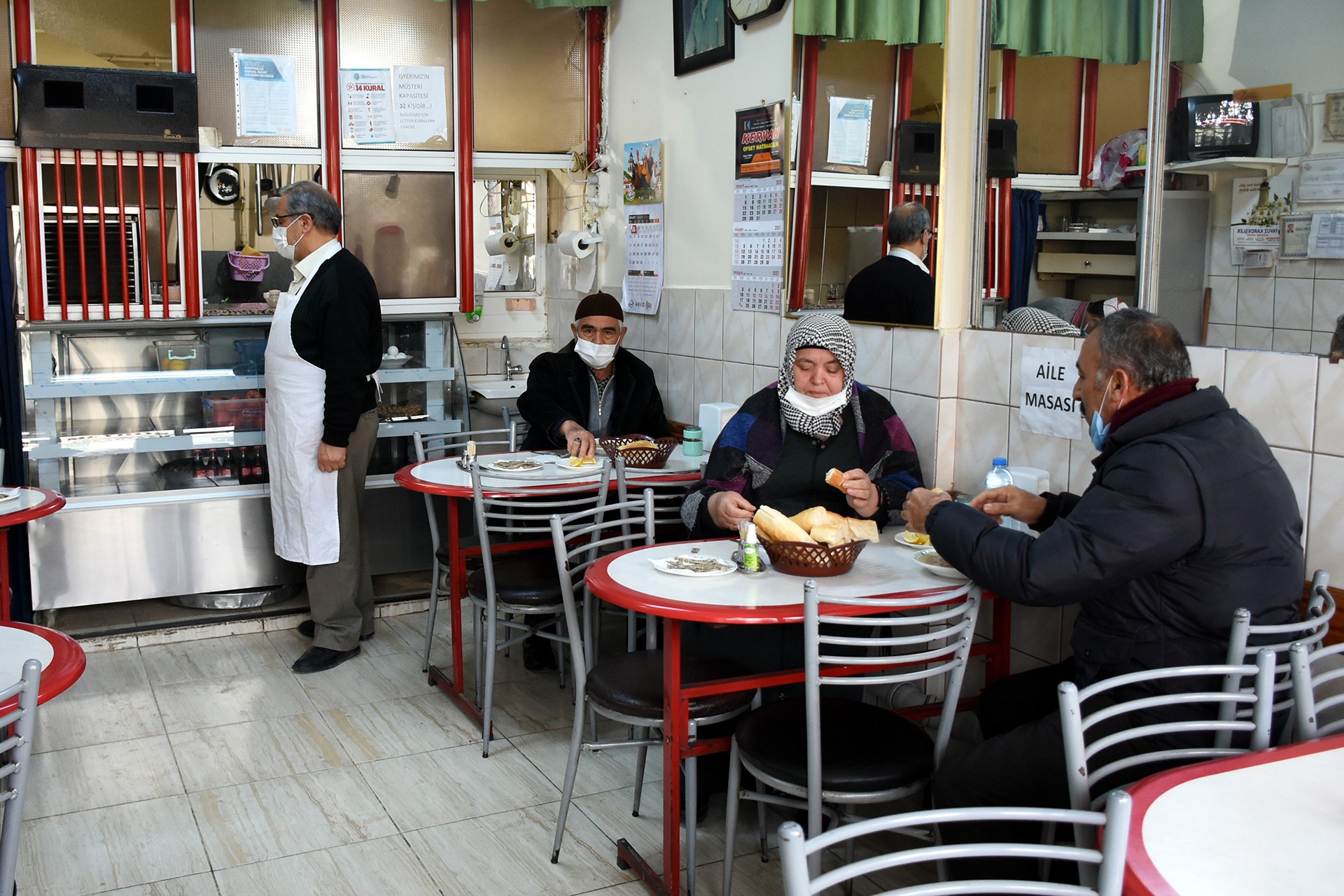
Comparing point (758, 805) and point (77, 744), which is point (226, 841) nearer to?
point (77, 744)

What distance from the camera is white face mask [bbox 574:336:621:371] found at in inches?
171

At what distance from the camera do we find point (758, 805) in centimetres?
289

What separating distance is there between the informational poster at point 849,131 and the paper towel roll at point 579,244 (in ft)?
5.38

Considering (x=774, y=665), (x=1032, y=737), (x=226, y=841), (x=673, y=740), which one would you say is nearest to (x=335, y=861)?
(x=226, y=841)

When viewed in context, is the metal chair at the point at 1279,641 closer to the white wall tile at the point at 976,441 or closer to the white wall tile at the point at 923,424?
the white wall tile at the point at 976,441

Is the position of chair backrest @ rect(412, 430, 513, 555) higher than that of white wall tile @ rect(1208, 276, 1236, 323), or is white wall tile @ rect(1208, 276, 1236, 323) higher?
white wall tile @ rect(1208, 276, 1236, 323)

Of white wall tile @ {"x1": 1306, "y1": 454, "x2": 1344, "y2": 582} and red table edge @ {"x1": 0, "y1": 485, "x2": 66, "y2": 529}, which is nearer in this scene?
white wall tile @ {"x1": 1306, "y1": 454, "x2": 1344, "y2": 582}

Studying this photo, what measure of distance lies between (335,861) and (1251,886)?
7.05 ft

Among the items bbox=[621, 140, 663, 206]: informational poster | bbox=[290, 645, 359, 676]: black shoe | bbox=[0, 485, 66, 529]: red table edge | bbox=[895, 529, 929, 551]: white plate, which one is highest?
bbox=[621, 140, 663, 206]: informational poster

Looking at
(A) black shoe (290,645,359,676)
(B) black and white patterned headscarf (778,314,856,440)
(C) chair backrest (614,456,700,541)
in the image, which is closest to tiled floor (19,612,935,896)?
(A) black shoe (290,645,359,676)

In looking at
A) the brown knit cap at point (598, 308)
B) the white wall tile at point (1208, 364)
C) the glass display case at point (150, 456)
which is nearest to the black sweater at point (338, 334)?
the glass display case at point (150, 456)

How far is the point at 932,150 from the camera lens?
3.24 m

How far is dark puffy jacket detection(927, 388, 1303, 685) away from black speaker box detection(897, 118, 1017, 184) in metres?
1.20

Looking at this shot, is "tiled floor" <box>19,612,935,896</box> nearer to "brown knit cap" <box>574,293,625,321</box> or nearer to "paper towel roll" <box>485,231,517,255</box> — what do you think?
"brown knit cap" <box>574,293,625,321</box>
